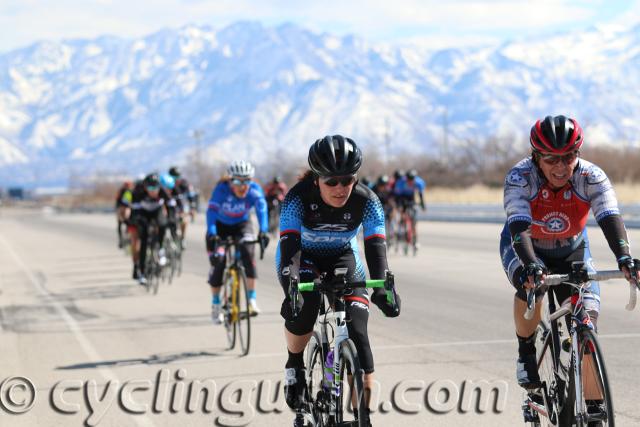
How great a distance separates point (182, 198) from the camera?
22.3 m

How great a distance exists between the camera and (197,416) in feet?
24.5

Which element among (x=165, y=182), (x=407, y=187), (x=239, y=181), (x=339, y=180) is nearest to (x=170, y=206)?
(x=165, y=182)

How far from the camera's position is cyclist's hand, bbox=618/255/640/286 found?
17.0ft

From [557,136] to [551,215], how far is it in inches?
23.8

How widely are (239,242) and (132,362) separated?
5.82 ft

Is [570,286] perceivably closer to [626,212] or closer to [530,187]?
[530,187]

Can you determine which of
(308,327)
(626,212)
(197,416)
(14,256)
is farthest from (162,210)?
(626,212)

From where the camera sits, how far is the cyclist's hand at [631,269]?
5.18m

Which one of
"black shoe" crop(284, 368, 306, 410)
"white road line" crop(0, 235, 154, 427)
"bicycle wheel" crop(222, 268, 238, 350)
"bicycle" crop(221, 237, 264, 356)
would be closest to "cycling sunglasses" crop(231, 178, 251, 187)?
"bicycle" crop(221, 237, 264, 356)

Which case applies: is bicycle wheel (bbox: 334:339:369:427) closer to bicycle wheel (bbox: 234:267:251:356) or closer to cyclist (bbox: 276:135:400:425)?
cyclist (bbox: 276:135:400:425)

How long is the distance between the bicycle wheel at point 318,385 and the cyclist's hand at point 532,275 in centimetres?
120

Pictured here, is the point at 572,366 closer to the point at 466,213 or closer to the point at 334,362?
the point at 334,362

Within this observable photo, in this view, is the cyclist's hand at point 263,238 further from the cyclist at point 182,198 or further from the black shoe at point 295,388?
the cyclist at point 182,198

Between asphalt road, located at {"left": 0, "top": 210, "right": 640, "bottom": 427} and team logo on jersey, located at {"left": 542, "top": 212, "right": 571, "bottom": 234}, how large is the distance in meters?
1.49
